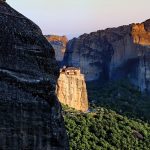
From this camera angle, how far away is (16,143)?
15883 mm

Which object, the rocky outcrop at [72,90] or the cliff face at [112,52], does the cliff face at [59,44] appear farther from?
the rocky outcrop at [72,90]

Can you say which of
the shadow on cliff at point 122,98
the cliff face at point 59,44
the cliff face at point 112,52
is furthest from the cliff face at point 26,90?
the cliff face at point 59,44

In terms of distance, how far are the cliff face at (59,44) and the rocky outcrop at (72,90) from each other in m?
34.8

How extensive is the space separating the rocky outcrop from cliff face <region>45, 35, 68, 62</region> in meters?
34.8

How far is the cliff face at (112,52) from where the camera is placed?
118375mm

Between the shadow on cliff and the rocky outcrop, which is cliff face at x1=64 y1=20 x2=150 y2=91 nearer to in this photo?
the shadow on cliff

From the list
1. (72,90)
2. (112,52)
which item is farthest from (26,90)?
(112,52)

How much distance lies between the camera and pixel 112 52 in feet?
405

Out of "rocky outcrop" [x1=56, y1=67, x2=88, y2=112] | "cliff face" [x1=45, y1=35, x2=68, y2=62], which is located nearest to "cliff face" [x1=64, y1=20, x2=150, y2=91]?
"cliff face" [x1=45, y1=35, x2=68, y2=62]

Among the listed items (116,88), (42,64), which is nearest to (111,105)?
(116,88)

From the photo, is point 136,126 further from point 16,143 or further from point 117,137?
point 16,143

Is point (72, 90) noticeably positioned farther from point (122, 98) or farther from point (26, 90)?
point (26, 90)

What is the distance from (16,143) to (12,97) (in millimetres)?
1109

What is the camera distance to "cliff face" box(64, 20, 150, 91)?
4660 inches
